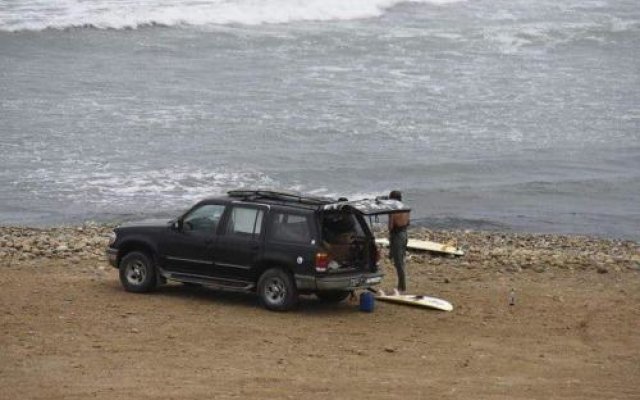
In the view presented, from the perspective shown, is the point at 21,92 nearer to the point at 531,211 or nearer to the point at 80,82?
the point at 80,82

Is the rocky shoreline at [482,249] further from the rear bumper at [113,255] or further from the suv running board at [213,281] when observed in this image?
the suv running board at [213,281]

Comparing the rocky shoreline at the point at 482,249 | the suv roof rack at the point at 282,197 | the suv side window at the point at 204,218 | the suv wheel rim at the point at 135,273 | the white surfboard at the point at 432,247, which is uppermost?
the suv roof rack at the point at 282,197

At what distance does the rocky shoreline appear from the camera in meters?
20.8

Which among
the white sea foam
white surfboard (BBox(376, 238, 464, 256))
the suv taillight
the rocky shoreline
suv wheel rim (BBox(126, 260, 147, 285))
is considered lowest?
the rocky shoreline

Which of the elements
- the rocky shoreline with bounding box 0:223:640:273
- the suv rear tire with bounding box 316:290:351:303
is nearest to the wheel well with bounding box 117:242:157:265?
the suv rear tire with bounding box 316:290:351:303

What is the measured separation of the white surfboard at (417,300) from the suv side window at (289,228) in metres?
1.80

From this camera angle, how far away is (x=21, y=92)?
4388 centimetres

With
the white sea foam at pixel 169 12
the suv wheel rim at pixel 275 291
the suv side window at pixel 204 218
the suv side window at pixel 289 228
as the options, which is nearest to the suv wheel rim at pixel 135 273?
the suv side window at pixel 204 218

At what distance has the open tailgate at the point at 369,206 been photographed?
54.1ft

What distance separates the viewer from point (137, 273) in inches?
698

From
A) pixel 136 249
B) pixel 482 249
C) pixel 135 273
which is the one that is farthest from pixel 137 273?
pixel 482 249

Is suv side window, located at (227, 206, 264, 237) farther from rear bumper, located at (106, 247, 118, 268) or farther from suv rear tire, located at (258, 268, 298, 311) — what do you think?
rear bumper, located at (106, 247, 118, 268)

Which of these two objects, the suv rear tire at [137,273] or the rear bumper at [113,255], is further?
the rear bumper at [113,255]

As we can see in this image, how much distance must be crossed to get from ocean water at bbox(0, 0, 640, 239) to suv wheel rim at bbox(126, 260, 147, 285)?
1076 centimetres
